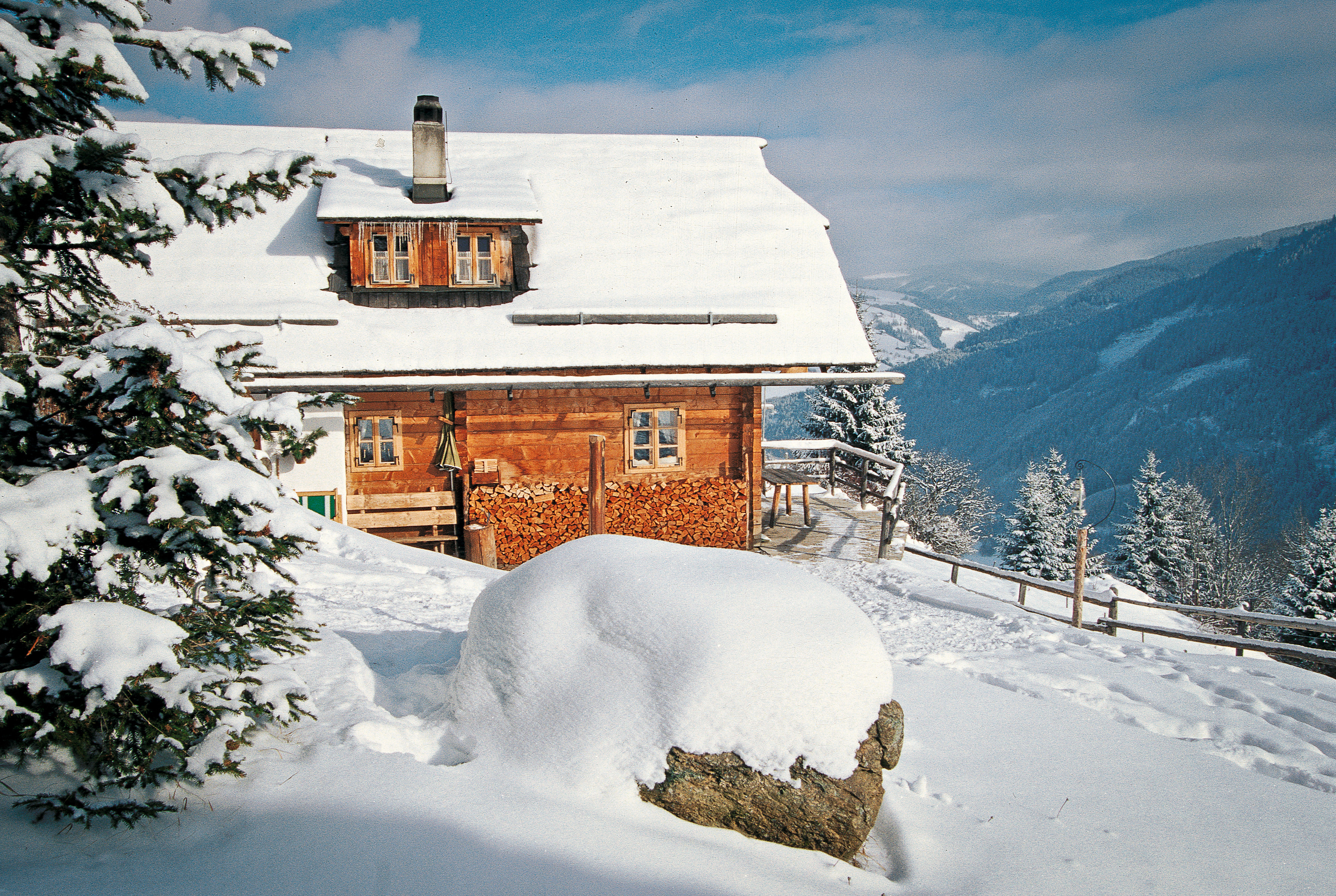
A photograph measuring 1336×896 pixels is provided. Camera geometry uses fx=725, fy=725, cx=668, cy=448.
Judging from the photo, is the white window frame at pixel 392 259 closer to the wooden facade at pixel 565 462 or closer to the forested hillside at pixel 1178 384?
the wooden facade at pixel 565 462

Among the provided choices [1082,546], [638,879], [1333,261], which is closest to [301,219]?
[638,879]

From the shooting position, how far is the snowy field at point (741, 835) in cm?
321

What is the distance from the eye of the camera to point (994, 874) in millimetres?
4176

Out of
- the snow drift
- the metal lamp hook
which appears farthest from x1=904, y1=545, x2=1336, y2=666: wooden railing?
the snow drift

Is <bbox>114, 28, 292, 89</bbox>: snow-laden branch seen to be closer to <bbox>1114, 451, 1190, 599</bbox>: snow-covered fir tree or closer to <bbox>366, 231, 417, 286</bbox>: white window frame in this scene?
<bbox>366, 231, 417, 286</bbox>: white window frame

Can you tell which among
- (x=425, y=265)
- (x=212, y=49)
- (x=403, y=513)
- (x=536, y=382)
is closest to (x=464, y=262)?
(x=425, y=265)

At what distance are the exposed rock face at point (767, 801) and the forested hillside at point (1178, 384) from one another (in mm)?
104199

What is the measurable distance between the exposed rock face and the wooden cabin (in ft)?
26.4

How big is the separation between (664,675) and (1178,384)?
16184cm

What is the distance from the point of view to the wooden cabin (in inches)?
469

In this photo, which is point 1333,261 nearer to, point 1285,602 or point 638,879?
point 1285,602

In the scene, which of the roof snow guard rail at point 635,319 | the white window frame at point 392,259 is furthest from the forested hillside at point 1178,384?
the white window frame at point 392,259

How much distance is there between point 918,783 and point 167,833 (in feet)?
14.7

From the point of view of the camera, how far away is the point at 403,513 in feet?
40.2
